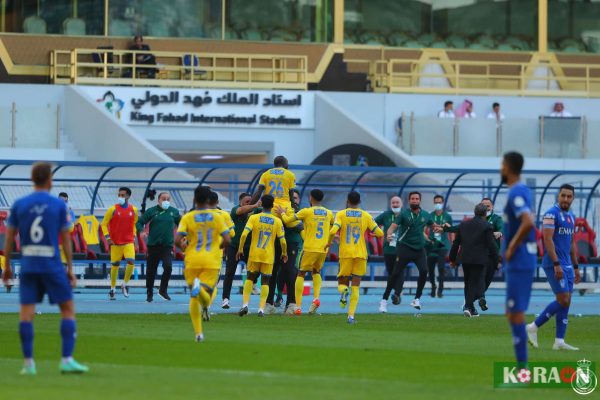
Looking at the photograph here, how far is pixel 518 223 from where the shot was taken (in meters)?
13.9

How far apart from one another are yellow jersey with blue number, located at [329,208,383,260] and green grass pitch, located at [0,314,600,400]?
102 cm

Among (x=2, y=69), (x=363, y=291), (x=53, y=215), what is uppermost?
(x=2, y=69)

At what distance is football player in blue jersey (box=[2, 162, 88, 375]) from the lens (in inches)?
539

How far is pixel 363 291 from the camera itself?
36.4m

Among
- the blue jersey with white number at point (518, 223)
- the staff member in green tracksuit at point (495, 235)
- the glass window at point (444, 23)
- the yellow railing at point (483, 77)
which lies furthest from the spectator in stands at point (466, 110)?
the blue jersey with white number at point (518, 223)

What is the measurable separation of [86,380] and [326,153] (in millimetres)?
33648

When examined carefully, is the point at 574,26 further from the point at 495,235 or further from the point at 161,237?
the point at 161,237

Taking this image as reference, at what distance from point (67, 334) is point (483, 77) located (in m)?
39.1

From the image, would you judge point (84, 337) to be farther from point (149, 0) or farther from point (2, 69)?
point (149, 0)

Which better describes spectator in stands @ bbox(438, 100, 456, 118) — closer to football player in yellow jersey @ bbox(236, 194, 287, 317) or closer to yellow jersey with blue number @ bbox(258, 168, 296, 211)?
yellow jersey with blue number @ bbox(258, 168, 296, 211)

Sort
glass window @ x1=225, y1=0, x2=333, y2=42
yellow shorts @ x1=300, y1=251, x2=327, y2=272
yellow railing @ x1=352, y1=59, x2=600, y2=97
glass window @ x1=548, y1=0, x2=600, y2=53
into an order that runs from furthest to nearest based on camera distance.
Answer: glass window @ x1=548, y1=0, x2=600, y2=53
glass window @ x1=225, y1=0, x2=333, y2=42
yellow railing @ x1=352, y1=59, x2=600, y2=97
yellow shorts @ x1=300, y1=251, x2=327, y2=272

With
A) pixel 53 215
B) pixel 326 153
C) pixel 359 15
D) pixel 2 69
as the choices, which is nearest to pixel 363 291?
pixel 326 153

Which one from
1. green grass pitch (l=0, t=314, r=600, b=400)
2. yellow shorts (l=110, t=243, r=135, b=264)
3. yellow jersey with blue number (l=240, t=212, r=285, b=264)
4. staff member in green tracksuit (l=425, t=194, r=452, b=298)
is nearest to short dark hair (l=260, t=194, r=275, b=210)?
yellow jersey with blue number (l=240, t=212, r=285, b=264)

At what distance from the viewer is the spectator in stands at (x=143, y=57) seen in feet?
155
